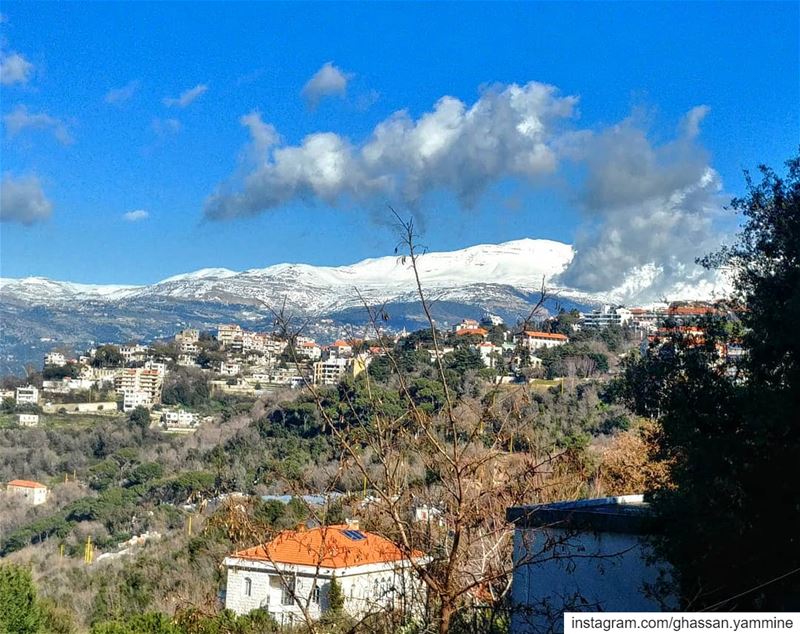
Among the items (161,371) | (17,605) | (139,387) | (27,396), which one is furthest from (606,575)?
(161,371)

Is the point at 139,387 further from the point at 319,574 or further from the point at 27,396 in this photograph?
the point at 319,574

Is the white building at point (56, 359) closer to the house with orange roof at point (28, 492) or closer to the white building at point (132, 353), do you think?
the white building at point (132, 353)

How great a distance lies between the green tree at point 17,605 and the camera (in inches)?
495

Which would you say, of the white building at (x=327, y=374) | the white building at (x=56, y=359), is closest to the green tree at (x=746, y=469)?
the white building at (x=327, y=374)

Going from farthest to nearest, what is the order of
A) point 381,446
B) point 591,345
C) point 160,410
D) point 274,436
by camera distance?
point 160,410 → point 591,345 → point 274,436 → point 381,446

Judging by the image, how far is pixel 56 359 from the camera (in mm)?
73625

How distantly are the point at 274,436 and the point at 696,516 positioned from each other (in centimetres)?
3280

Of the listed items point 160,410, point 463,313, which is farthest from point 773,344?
point 463,313

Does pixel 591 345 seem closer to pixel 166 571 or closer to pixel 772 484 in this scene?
pixel 166 571

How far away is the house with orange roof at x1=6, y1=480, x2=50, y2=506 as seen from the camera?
119ft

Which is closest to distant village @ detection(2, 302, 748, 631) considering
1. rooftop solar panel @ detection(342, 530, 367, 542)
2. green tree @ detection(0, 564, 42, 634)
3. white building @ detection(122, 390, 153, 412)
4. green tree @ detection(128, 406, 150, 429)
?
rooftop solar panel @ detection(342, 530, 367, 542)

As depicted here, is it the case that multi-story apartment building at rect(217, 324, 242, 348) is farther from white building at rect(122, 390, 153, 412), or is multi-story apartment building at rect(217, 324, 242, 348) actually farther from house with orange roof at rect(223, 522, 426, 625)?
house with orange roof at rect(223, 522, 426, 625)

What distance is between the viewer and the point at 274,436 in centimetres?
3853

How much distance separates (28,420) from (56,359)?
71.7ft
